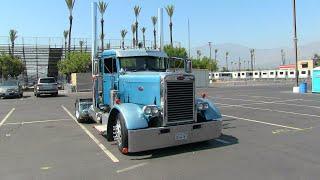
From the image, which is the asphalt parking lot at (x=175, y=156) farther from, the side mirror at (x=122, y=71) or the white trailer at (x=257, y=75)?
the white trailer at (x=257, y=75)

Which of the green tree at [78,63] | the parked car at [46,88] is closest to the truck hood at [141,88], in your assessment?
the parked car at [46,88]

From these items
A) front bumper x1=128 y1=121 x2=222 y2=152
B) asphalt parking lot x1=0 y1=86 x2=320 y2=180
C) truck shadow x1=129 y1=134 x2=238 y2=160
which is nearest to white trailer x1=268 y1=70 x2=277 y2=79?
asphalt parking lot x1=0 y1=86 x2=320 y2=180

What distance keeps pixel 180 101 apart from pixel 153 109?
0.68 m

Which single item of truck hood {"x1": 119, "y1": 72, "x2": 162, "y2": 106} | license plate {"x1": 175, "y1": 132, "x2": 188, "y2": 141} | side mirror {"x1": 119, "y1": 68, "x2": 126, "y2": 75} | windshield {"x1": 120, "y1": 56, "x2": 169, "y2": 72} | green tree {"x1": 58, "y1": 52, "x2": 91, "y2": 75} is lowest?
license plate {"x1": 175, "y1": 132, "x2": 188, "y2": 141}

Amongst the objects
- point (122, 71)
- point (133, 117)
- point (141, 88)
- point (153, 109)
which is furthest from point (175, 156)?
point (122, 71)

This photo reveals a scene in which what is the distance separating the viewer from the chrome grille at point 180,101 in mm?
10320

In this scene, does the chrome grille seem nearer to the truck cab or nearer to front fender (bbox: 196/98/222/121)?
the truck cab

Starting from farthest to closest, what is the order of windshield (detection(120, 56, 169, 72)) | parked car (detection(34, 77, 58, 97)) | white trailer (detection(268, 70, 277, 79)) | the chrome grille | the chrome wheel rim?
white trailer (detection(268, 70, 277, 79)) → parked car (detection(34, 77, 58, 97)) → windshield (detection(120, 56, 169, 72)) → the chrome wheel rim → the chrome grille

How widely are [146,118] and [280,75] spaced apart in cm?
9874

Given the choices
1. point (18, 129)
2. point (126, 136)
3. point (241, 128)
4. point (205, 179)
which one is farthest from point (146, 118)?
point (18, 129)

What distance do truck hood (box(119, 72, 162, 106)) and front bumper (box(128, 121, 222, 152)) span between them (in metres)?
0.72

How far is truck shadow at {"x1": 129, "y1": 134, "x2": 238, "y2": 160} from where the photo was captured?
10370 millimetres

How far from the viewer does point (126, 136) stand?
10.3 metres

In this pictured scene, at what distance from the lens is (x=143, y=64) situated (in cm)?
1252
